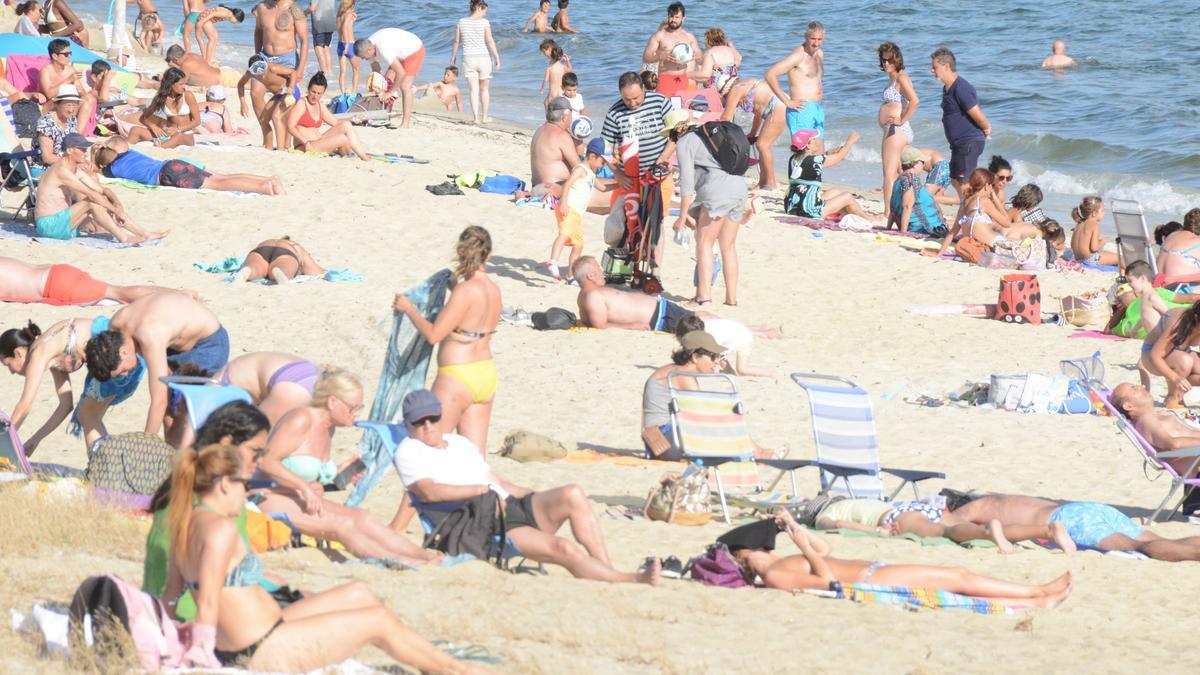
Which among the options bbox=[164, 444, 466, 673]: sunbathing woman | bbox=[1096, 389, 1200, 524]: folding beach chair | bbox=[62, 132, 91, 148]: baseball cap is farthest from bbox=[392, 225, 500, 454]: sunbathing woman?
bbox=[62, 132, 91, 148]: baseball cap

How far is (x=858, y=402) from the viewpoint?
7.26m

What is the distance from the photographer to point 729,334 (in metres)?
9.04

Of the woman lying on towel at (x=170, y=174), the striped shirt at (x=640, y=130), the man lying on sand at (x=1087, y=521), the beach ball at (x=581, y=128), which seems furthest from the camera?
the woman lying on towel at (x=170, y=174)

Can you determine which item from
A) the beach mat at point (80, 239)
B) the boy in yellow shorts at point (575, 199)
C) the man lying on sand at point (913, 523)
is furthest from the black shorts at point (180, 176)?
the man lying on sand at point (913, 523)

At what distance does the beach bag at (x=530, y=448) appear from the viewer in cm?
765

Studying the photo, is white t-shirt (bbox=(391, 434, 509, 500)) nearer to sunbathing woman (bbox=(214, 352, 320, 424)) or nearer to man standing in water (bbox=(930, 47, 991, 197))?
sunbathing woman (bbox=(214, 352, 320, 424))

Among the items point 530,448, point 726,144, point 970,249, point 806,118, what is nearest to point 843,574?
point 530,448

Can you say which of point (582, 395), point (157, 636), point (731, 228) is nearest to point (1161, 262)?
point (731, 228)

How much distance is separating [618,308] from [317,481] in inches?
157

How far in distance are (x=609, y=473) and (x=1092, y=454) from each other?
2605 mm

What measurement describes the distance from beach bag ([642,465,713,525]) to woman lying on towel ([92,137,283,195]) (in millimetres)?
6833

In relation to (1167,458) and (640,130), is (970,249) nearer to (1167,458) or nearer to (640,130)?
(640,130)

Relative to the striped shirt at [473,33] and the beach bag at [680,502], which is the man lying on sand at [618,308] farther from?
the striped shirt at [473,33]

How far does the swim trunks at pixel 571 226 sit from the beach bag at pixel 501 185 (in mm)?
2508
